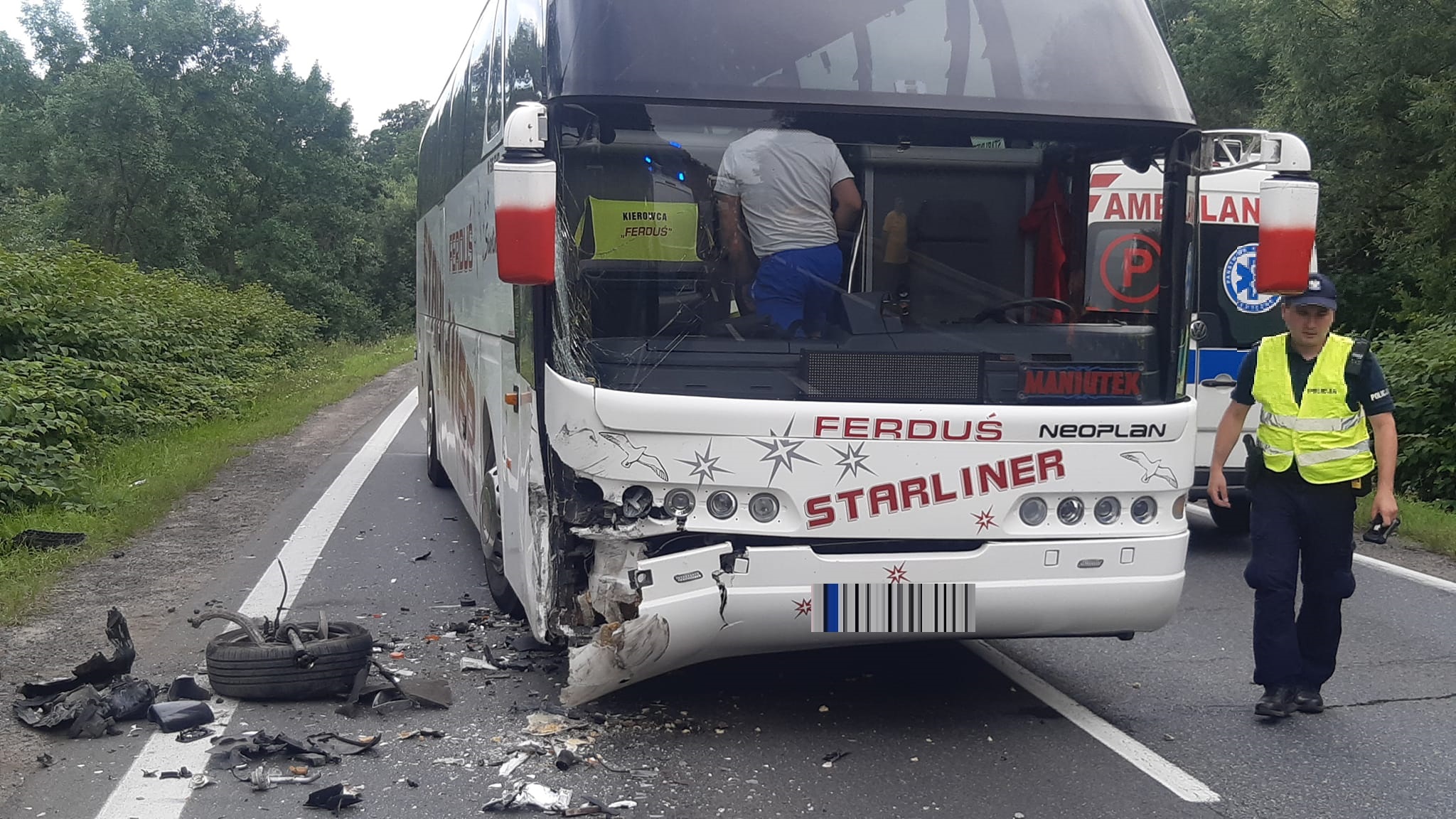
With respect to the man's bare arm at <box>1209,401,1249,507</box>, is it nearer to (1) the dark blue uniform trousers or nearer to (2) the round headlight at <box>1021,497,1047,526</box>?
(1) the dark blue uniform trousers

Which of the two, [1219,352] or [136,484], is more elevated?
[1219,352]

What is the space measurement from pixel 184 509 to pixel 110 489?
959mm

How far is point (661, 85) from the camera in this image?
17.7 feet

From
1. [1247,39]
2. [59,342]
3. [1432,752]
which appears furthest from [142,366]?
[1247,39]

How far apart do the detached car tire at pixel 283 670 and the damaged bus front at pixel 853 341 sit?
2.99ft

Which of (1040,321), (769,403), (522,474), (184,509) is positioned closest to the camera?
(769,403)

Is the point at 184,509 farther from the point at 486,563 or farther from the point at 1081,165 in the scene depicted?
the point at 1081,165

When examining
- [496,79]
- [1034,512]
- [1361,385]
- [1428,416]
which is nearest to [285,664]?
[1034,512]

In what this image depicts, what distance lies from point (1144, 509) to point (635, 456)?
2054 millimetres

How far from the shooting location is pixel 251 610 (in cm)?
783

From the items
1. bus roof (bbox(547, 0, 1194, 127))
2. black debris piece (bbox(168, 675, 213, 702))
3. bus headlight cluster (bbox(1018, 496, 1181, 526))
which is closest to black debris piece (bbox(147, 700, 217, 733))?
black debris piece (bbox(168, 675, 213, 702))

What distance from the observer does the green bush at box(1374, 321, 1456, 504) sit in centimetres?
1316

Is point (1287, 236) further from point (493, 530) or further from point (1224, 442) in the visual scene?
point (493, 530)

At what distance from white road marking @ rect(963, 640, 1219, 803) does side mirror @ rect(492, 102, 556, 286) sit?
2838 millimetres
